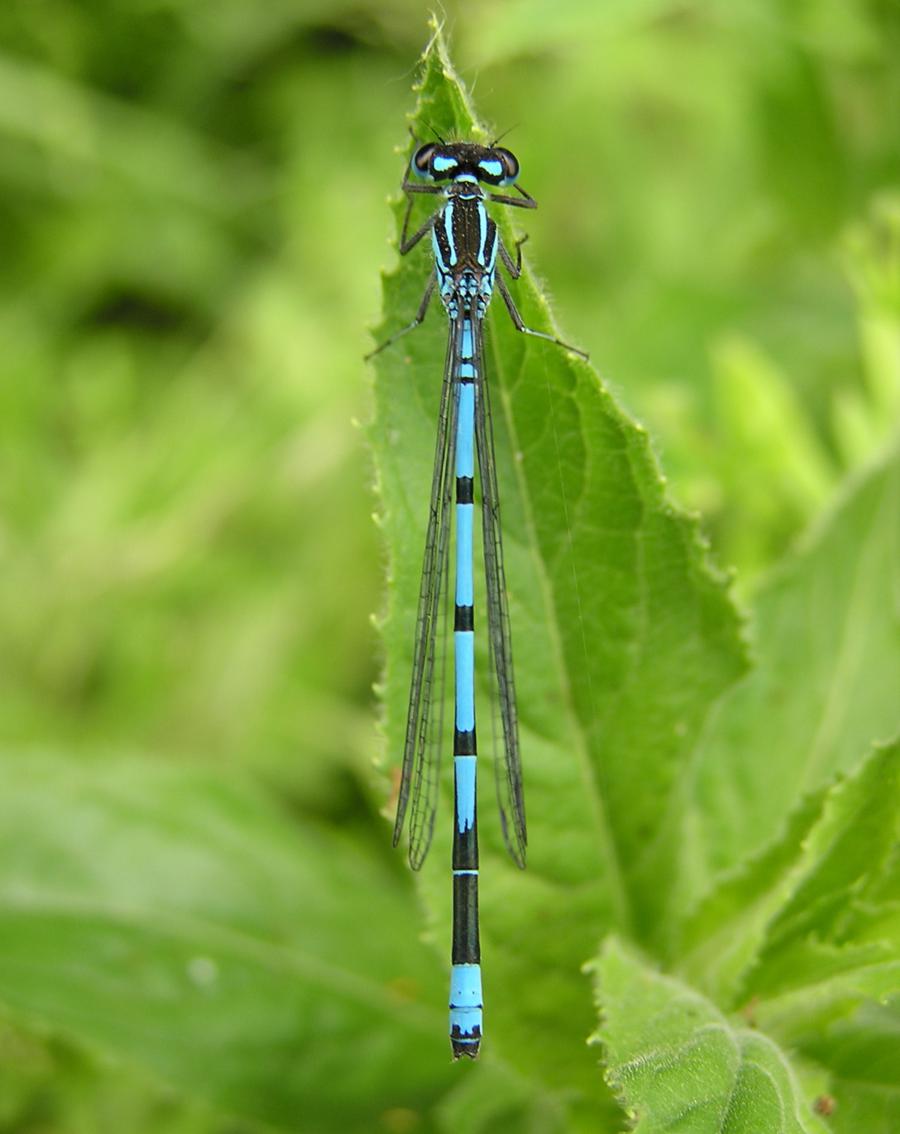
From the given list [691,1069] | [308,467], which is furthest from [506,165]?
[308,467]

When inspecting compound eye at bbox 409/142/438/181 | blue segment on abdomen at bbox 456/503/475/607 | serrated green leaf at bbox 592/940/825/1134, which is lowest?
serrated green leaf at bbox 592/940/825/1134

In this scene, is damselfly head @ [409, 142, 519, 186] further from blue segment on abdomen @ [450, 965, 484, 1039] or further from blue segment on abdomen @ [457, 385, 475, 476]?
blue segment on abdomen @ [450, 965, 484, 1039]

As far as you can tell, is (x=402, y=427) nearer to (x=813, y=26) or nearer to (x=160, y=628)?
(x=813, y=26)

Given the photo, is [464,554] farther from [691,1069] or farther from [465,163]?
[691,1069]

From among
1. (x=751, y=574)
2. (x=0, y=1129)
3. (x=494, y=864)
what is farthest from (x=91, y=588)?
(x=494, y=864)

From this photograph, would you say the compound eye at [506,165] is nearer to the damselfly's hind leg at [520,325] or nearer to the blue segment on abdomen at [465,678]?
the damselfly's hind leg at [520,325]

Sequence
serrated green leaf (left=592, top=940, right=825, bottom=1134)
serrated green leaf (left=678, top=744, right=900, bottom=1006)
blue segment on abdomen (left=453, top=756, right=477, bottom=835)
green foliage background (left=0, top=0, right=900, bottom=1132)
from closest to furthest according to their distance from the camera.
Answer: serrated green leaf (left=592, top=940, right=825, bottom=1134)
serrated green leaf (left=678, top=744, right=900, bottom=1006)
blue segment on abdomen (left=453, top=756, right=477, bottom=835)
green foliage background (left=0, top=0, right=900, bottom=1132)

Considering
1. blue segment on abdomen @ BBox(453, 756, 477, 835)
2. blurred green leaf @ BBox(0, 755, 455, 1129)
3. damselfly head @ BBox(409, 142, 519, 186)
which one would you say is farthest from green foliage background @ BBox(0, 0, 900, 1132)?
damselfly head @ BBox(409, 142, 519, 186)
